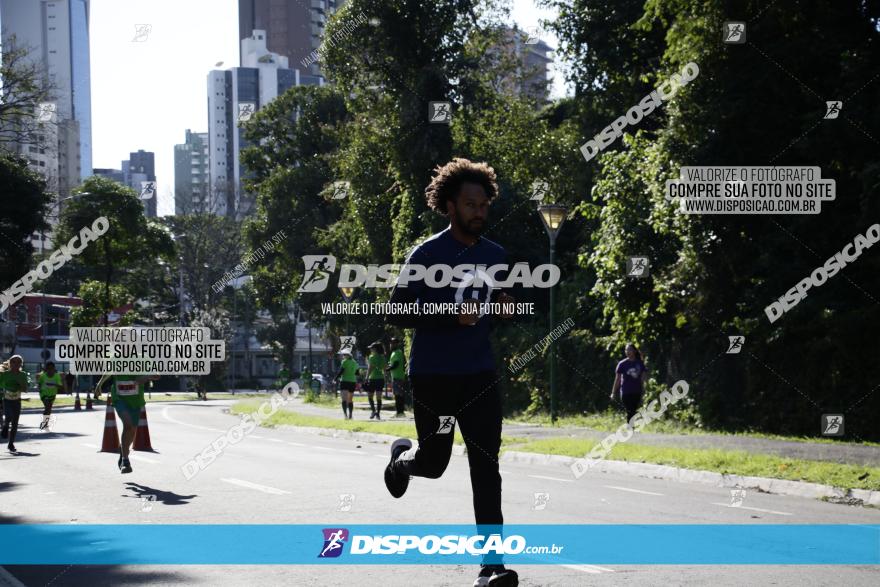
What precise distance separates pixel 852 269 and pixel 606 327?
848 cm

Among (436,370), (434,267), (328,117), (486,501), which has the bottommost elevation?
(486,501)

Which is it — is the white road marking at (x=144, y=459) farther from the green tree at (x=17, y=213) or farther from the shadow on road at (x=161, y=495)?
the green tree at (x=17, y=213)

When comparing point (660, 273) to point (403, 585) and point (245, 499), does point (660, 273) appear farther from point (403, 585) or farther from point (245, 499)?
point (403, 585)

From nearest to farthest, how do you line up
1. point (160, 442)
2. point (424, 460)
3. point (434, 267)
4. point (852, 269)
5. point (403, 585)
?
point (434, 267), point (424, 460), point (403, 585), point (852, 269), point (160, 442)

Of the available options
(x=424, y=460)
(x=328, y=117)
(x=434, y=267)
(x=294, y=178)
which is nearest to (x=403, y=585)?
(x=424, y=460)

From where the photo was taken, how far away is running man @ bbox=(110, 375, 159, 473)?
13539 mm

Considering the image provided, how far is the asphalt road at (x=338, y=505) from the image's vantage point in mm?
6602

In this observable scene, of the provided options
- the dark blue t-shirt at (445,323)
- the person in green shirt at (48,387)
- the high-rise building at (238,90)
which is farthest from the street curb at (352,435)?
the high-rise building at (238,90)

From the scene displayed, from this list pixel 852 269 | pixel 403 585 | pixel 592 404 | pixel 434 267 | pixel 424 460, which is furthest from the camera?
pixel 592 404

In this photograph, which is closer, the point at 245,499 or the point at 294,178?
the point at 245,499

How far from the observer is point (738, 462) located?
1352 cm

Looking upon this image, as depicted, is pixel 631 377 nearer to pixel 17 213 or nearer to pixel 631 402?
pixel 631 402

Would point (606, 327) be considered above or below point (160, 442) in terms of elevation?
above

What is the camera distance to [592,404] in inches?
982
